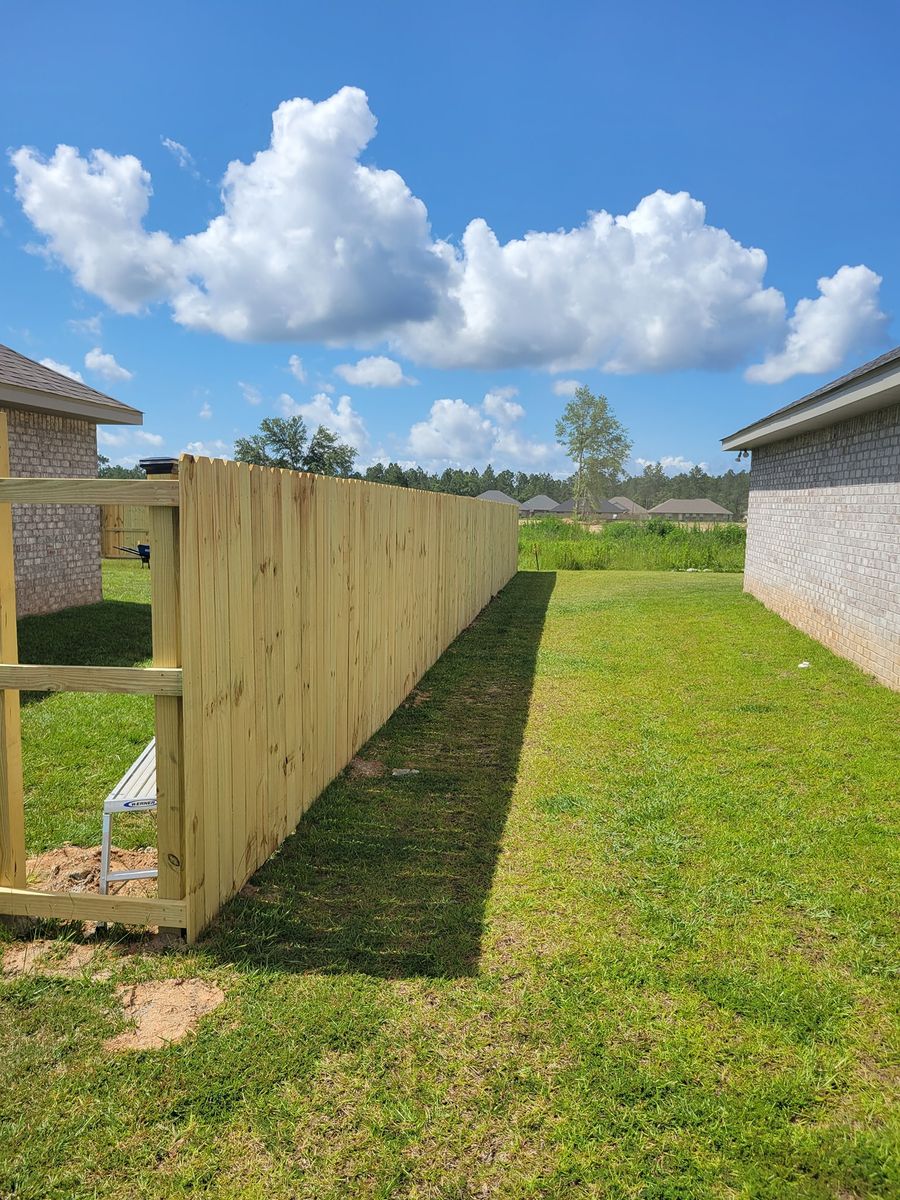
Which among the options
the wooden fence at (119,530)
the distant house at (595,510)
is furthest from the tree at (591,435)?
the wooden fence at (119,530)

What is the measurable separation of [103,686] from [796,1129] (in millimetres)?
2730

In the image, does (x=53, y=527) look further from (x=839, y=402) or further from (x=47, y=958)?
(x=839, y=402)

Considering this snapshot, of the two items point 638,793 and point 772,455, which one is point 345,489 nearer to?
point 638,793

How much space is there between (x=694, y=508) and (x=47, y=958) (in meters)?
109

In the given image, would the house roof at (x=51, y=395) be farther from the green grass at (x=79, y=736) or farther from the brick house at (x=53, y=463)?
the green grass at (x=79, y=736)

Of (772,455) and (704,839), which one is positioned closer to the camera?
(704,839)

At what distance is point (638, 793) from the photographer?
4.87 metres

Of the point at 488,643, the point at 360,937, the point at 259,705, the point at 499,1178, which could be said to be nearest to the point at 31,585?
the point at 488,643

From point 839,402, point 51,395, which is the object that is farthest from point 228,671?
point 51,395

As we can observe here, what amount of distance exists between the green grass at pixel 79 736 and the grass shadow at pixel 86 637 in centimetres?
1

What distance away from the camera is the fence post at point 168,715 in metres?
2.95

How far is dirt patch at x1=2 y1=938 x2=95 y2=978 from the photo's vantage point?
2977 mm

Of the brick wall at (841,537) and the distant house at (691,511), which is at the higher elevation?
the distant house at (691,511)

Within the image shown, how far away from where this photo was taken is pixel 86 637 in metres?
9.66
